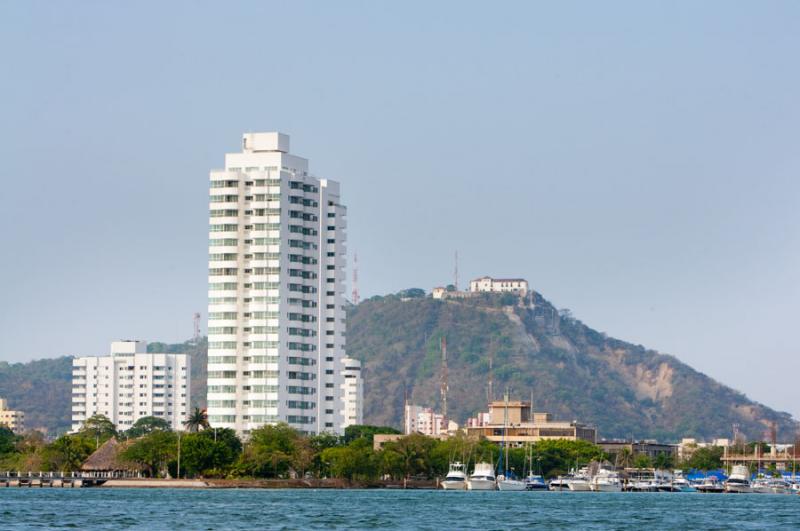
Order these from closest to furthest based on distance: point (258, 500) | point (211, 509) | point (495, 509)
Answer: point (211, 509), point (495, 509), point (258, 500)

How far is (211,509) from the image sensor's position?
148 m

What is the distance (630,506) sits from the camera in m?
179

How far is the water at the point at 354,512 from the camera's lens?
125562 mm

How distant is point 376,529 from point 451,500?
65.5m

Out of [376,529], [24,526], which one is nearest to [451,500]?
[376,529]

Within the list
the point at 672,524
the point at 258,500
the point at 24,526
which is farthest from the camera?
the point at 258,500

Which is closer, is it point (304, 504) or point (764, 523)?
point (764, 523)

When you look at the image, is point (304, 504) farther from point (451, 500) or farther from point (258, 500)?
point (451, 500)

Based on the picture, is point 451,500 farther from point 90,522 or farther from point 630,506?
point 90,522

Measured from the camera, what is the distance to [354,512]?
147125 mm

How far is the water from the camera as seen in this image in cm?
12556

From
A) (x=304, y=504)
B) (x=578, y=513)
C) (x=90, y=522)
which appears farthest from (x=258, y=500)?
(x=90, y=522)

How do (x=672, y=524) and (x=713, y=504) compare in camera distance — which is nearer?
(x=672, y=524)

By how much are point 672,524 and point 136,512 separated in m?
47.1
